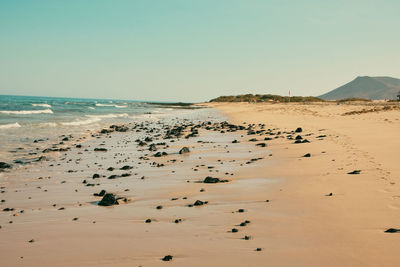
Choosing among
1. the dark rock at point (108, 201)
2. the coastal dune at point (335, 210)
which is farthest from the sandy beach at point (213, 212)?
the dark rock at point (108, 201)

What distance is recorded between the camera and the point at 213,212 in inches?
278

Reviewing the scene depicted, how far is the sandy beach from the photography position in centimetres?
498

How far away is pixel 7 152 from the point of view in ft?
56.1

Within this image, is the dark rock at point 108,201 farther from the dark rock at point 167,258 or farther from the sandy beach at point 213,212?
the dark rock at point 167,258

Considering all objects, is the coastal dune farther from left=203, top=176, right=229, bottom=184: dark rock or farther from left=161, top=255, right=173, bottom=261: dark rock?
left=203, top=176, right=229, bottom=184: dark rock

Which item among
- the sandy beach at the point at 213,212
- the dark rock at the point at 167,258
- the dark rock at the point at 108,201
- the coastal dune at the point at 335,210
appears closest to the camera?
the coastal dune at the point at 335,210

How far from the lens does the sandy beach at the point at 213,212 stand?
4980mm

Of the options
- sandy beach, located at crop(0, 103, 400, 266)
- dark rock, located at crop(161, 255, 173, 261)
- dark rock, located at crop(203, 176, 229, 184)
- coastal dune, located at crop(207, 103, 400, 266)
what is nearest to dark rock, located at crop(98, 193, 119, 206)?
sandy beach, located at crop(0, 103, 400, 266)

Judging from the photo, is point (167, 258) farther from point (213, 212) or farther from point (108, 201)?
point (108, 201)

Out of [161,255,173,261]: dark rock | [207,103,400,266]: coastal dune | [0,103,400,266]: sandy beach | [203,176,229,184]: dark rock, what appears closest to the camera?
[207,103,400,266]: coastal dune

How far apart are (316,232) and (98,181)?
7.60 m

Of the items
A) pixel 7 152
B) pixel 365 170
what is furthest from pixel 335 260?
pixel 7 152

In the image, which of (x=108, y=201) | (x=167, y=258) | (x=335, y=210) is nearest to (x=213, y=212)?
(x=167, y=258)

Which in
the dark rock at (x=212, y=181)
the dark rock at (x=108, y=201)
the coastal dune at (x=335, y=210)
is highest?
the coastal dune at (x=335, y=210)
